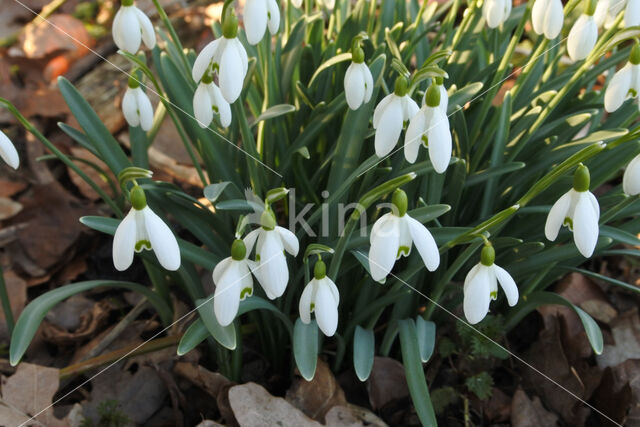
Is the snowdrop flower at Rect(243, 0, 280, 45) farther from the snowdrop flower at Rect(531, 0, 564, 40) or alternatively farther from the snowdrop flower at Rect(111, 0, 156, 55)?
the snowdrop flower at Rect(531, 0, 564, 40)

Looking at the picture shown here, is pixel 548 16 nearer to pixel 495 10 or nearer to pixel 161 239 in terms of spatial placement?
pixel 495 10

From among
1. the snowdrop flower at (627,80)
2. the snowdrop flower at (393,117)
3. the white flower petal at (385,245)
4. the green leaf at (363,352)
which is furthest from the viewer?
the green leaf at (363,352)

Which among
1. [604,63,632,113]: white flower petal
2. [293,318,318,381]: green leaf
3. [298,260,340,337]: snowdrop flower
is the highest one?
[604,63,632,113]: white flower petal

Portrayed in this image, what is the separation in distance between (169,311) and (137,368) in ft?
0.57

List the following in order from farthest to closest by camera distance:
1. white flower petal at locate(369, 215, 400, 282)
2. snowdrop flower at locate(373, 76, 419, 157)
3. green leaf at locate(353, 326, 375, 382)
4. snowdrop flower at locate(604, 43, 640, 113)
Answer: green leaf at locate(353, 326, 375, 382)
snowdrop flower at locate(604, 43, 640, 113)
snowdrop flower at locate(373, 76, 419, 157)
white flower petal at locate(369, 215, 400, 282)

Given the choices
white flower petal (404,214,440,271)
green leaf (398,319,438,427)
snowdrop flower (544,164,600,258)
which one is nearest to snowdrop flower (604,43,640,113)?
snowdrop flower (544,164,600,258)

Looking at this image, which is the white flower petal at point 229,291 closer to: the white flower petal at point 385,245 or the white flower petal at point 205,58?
the white flower petal at point 385,245

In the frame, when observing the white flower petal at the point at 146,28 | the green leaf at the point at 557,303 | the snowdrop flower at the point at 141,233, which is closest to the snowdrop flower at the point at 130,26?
the white flower petal at the point at 146,28

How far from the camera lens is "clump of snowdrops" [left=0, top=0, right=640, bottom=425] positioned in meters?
1.15

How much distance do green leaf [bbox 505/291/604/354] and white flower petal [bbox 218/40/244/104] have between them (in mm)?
813

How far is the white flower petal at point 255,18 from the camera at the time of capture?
3.94ft

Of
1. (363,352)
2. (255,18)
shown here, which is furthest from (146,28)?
(363,352)

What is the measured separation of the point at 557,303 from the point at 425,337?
0.30m

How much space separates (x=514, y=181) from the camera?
1.65m
